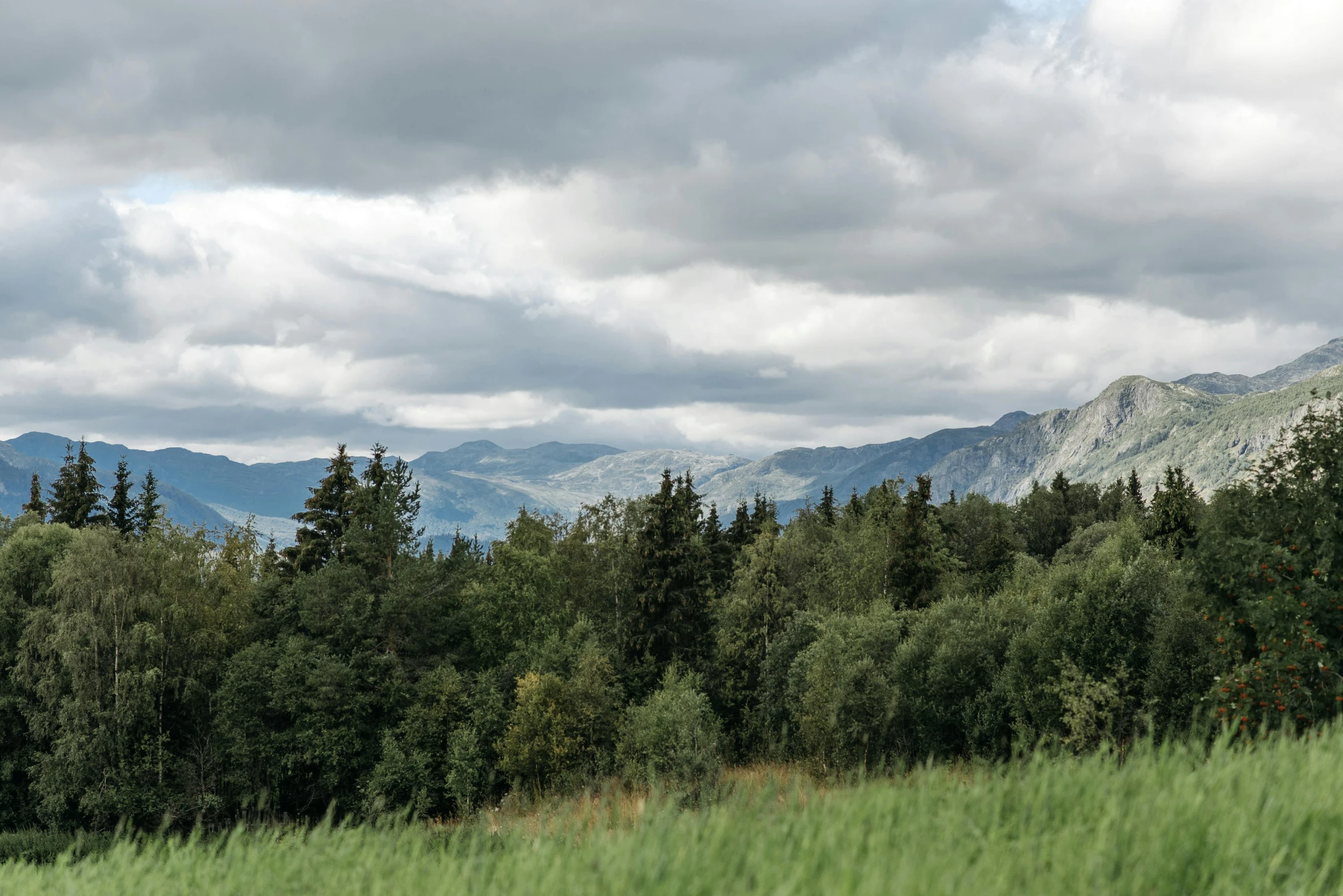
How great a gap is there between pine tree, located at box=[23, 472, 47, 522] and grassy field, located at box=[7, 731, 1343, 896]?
8883cm

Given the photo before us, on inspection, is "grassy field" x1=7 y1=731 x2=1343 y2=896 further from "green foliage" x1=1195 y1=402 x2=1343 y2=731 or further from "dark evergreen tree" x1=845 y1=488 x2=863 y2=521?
"dark evergreen tree" x1=845 y1=488 x2=863 y2=521

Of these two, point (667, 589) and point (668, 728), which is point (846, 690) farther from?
point (667, 589)

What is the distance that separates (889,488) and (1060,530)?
48.1m

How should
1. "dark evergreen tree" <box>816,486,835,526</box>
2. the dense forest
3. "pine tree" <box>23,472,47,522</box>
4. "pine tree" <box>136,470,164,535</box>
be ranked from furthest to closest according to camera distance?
"dark evergreen tree" <box>816,486,835,526</box> → "pine tree" <box>23,472,47,522</box> → "pine tree" <box>136,470,164,535</box> → the dense forest

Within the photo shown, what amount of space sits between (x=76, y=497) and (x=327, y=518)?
22993 mm

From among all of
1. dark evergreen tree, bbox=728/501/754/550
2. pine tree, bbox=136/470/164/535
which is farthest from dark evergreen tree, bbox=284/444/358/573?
dark evergreen tree, bbox=728/501/754/550

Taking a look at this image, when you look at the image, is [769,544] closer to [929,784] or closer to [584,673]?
[584,673]

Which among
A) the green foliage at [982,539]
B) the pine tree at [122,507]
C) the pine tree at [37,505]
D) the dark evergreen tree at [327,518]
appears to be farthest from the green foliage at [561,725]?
the pine tree at [37,505]

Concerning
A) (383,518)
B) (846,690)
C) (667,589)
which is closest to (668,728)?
(846,690)

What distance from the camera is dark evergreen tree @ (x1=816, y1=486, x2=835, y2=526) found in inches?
4400

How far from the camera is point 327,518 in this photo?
72625 millimetres

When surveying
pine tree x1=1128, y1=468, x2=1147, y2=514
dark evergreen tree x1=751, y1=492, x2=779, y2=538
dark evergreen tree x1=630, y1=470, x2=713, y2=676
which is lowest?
dark evergreen tree x1=630, y1=470, x2=713, y2=676

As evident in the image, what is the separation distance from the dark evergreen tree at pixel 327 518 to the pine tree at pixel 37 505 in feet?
86.3

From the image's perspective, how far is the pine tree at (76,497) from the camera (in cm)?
7710
